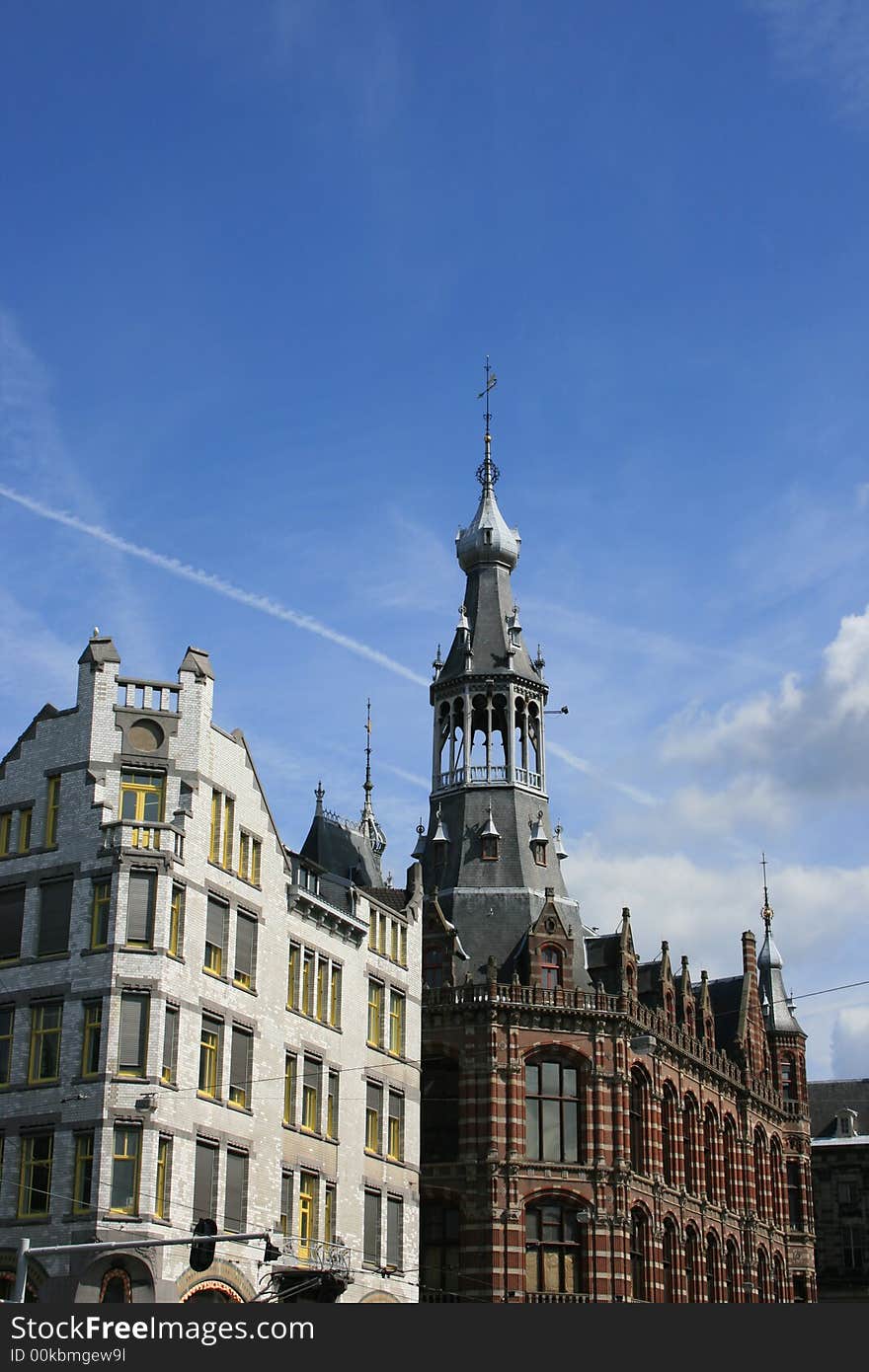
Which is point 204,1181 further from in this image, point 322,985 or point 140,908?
point 322,985

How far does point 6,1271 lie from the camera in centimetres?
5056

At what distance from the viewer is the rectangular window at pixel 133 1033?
2014 inches

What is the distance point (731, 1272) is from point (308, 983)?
3993 cm

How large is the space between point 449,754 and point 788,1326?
53.4 m

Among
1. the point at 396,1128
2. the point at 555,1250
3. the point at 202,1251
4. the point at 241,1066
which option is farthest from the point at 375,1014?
the point at 202,1251

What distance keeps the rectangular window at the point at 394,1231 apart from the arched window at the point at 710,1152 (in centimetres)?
2831

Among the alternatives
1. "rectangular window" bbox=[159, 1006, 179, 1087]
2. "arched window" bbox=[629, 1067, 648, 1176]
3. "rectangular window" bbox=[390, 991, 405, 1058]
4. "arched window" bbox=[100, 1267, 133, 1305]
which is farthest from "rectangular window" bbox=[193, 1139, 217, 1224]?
"arched window" bbox=[629, 1067, 648, 1176]

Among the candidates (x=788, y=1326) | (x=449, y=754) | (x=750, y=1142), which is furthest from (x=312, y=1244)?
(x=750, y=1142)

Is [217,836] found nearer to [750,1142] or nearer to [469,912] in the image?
[469,912]

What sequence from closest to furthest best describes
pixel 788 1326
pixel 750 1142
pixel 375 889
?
pixel 788 1326 < pixel 375 889 < pixel 750 1142

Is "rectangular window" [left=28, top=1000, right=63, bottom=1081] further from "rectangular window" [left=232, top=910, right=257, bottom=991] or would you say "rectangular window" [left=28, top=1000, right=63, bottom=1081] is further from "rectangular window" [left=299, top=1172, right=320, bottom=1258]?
"rectangular window" [left=299, top=1172, right=320, bottom=1258]

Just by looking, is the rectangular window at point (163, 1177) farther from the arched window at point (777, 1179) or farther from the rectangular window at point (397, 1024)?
the arched window at point (777, 1179)

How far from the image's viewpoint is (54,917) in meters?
53.6

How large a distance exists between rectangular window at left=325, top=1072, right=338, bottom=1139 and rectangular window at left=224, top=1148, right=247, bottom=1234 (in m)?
5.64
